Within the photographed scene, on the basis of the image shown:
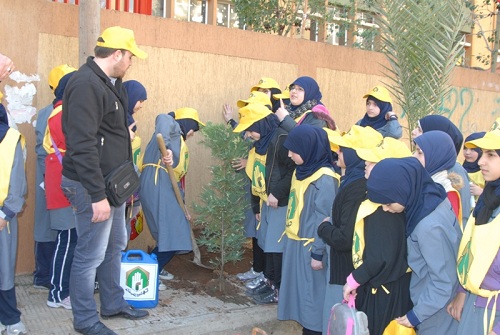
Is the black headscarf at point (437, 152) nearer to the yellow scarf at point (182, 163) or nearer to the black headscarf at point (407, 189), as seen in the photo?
the black headscarf at point (407, 189)

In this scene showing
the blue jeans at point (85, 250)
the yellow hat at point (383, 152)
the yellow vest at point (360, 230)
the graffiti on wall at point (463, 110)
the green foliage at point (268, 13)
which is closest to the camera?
the yellow vest at point (360, 230)

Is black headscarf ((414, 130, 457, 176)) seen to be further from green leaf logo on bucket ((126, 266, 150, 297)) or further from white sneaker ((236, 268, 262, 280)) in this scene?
white sneaker ((236, 268, 262, 280))

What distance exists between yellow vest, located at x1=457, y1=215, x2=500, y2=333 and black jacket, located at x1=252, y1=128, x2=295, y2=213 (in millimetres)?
2096

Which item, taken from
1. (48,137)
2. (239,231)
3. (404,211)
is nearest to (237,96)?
(239,231)

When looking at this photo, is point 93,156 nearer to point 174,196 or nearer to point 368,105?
point 174,196

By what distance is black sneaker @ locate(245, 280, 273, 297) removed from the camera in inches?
209

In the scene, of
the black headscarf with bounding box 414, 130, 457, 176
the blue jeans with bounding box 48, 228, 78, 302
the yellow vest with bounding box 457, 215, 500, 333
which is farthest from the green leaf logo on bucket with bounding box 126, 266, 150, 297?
the yellow vest with bounding box 457, 215, 500, 333

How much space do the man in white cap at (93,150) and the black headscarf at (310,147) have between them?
1.28 metres

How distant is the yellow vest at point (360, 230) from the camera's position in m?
3.21

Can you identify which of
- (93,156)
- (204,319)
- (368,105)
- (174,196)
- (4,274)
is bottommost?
(204,319)

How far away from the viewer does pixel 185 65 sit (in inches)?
255

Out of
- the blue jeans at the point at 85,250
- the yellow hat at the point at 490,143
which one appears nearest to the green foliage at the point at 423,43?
the yellow hat at the point at 490,143

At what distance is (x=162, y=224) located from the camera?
533 centimetres

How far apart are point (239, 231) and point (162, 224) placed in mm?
739
